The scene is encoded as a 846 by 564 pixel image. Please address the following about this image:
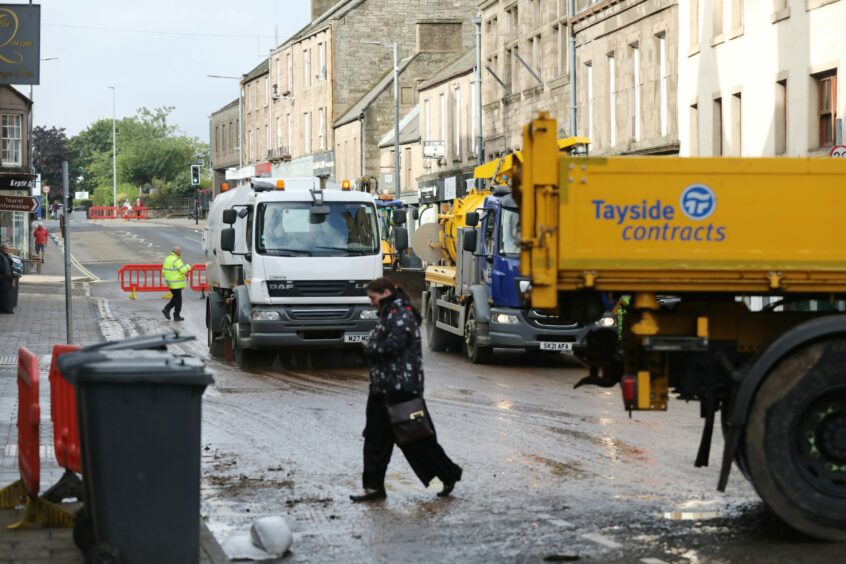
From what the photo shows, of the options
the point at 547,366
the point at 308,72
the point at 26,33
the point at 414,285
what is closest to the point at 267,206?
the point at 547,366

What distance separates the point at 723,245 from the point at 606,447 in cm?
449

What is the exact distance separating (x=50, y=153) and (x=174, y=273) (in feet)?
334

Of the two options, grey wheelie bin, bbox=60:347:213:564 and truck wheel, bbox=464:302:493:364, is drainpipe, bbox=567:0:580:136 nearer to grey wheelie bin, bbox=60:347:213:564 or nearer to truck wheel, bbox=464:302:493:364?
truck wheel, bbox=464:302:493:364

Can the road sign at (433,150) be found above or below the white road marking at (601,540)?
above

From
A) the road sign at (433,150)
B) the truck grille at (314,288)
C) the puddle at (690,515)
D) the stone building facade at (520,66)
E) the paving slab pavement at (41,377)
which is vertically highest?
the stone building facade at (520,66)

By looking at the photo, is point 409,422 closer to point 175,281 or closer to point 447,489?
point 447,489

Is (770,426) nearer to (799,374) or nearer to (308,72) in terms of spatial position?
(799,374)

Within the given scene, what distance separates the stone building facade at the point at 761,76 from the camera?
29719 mm

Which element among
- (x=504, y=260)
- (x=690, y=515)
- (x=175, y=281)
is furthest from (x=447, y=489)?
(x=175, y=281)

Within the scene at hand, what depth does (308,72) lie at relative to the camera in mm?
88938

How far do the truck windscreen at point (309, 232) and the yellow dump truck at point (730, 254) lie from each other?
12.8 m

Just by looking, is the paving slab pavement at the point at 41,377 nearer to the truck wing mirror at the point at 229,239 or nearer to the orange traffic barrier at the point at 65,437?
the orange traffic barrier at the point at 65,437

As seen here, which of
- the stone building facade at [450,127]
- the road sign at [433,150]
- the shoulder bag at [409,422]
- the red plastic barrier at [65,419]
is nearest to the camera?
the red plastic barrier at [65,419]

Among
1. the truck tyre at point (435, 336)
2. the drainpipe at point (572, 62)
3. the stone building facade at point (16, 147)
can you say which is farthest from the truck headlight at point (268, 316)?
the stone building facade at point (16, 147)
